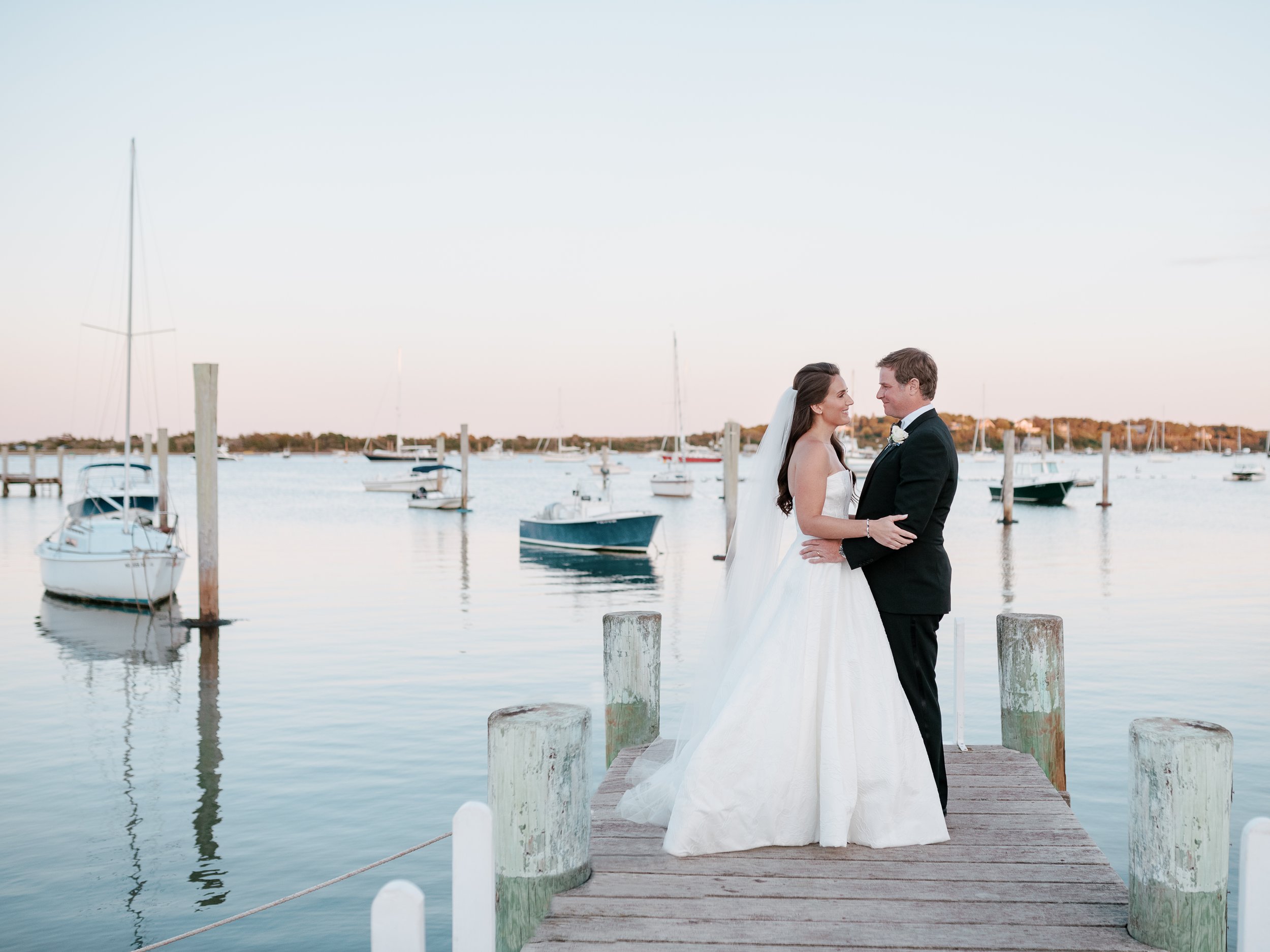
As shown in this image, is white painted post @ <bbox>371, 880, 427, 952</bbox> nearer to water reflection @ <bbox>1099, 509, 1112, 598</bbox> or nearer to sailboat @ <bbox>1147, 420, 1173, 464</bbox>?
water reflection @ <bbox>1099, 509, 1112, 598</bbox>

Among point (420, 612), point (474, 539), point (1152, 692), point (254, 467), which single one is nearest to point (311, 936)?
point (1152, 692)

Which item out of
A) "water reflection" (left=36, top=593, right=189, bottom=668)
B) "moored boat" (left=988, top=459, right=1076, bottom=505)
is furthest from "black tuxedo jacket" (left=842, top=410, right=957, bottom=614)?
"moored boat" (left=988, top=459, right=1076, bottom=505)

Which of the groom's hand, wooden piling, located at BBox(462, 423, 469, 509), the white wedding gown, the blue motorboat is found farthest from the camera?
wooden piling, located at BBox(462, 423, 469, 509)

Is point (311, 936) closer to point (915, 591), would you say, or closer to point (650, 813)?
point (650, 813)

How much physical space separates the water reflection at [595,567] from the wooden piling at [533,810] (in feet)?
64.0

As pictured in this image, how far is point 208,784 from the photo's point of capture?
9.33 metres

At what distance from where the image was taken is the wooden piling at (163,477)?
91.2 ft

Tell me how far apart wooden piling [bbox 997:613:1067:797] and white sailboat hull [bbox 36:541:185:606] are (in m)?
17.8

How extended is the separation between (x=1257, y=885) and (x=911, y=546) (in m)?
1.84

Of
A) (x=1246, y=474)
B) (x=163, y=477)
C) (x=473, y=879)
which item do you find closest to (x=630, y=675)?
(x=473, y=879)

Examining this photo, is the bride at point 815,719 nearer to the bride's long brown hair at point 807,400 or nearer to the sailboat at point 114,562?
the bride's long brown hair at point 807,400

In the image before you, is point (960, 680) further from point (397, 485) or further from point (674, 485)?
point (397, 485)

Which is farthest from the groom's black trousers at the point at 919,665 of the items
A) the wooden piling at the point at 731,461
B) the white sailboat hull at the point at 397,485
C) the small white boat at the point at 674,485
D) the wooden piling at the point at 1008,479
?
the white sailboat hull at the point at 397,485

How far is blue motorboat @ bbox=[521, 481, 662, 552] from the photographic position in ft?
97.3
